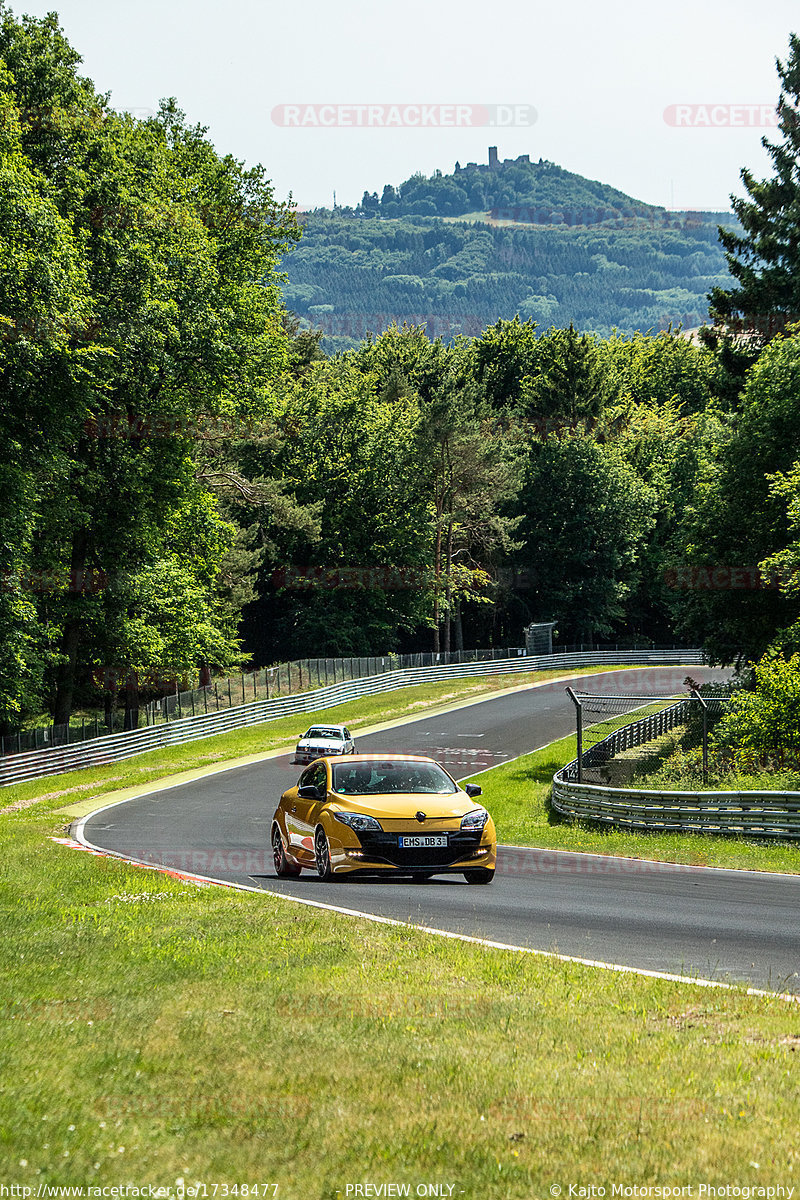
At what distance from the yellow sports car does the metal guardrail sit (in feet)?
25.3

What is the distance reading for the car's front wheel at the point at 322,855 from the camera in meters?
14.1

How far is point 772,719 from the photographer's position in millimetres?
26078

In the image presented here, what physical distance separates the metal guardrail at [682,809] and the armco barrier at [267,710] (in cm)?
1752

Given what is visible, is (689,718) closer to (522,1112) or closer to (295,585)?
(522,1112)

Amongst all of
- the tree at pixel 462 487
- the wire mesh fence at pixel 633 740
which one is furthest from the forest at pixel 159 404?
the tree at pixel 462 487

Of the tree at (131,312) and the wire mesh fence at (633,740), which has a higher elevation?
the tree at (131,312)

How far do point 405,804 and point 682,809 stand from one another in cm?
1060

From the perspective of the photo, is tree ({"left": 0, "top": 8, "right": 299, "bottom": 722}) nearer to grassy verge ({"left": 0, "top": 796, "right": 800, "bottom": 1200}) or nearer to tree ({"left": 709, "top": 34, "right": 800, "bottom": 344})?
tree ({"left": 709, "top": 34, "right": 800, "bottom": 344})

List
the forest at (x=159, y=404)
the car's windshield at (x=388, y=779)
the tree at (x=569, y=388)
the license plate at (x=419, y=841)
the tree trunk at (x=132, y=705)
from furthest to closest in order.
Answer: the tree at (x=569, y=388) < the tree trunk at (x=132, y=705) < the forest at (x=159, y=404) < the car's windshield at (x=388, y=779) < the license plate at (x=419, y=841)

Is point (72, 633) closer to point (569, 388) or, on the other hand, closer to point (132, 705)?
point (132, 705)

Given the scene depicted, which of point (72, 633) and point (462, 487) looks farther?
point (462, 487)

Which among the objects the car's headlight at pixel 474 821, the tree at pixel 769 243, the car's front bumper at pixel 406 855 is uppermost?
the tree at pixel 769 243

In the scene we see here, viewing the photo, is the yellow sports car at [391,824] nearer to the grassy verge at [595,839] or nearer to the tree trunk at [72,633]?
the grassy verge at [595,839]

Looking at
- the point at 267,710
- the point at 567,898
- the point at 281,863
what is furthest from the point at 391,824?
the point at 267,710
